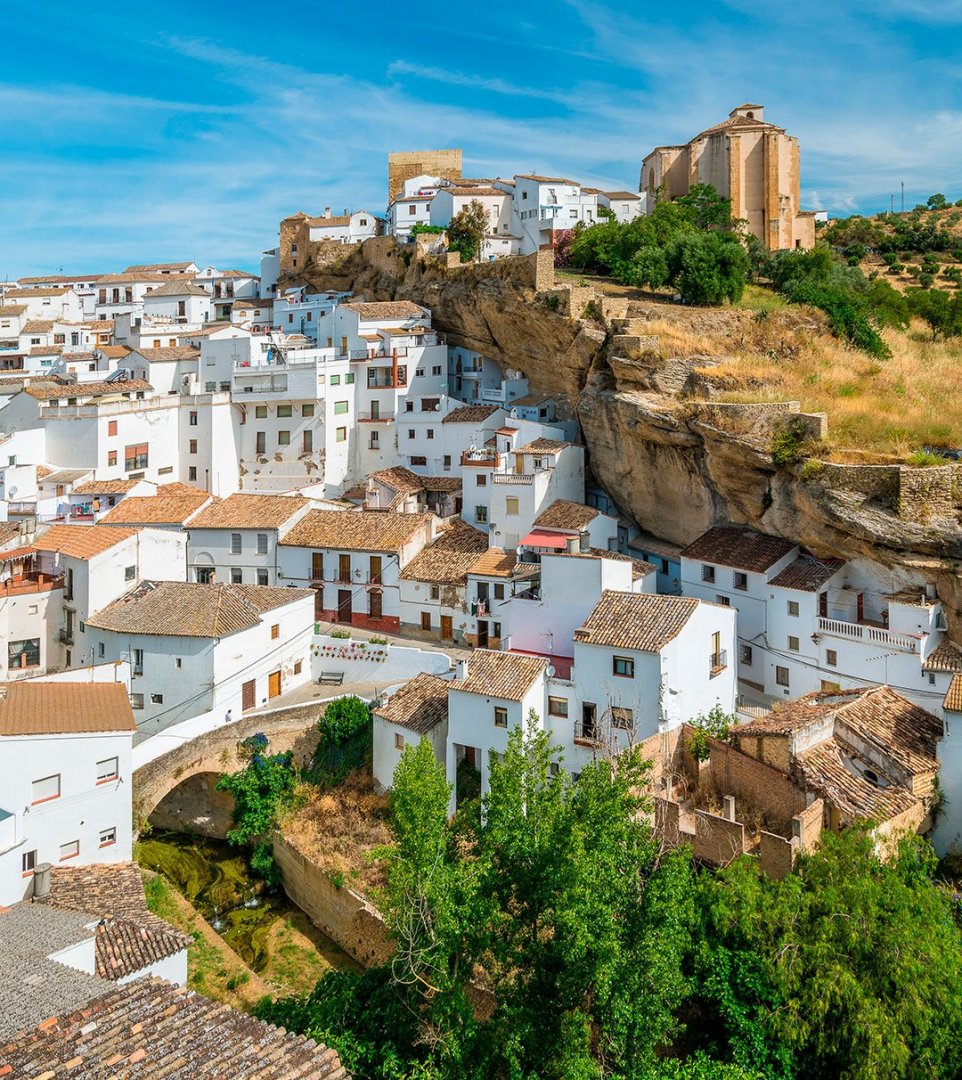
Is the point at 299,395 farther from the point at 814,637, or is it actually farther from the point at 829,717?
the point at 829,717

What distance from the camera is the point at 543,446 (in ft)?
105

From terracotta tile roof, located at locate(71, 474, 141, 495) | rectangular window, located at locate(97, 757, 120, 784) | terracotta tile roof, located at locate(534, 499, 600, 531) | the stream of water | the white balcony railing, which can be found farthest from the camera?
terracotta tile roof, located at locate(71, 474, 141, 495)

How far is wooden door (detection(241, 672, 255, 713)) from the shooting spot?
84.0 ft

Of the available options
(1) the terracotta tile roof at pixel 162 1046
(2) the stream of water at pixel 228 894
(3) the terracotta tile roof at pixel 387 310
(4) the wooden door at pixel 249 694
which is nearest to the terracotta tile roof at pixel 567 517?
(4) the wooden door at pixel 249 694

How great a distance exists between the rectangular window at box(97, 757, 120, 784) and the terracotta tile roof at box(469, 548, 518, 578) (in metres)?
11.4

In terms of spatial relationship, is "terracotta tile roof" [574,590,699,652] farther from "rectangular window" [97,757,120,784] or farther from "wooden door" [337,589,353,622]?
"rectangular window" [97,757,120,784]

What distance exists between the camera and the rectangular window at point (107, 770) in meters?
19.3

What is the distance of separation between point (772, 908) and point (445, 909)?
545cm

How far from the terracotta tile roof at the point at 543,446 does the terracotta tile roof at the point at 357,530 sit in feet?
12.4

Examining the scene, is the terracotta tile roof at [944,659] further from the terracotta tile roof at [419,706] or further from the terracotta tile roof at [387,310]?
the terracotta tile roof at [387,310]

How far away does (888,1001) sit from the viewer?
13961mm

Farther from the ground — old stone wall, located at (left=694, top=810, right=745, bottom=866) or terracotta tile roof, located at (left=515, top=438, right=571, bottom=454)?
terracotta tile roof, located at (left=515, top=438, right=571, bottom=454)

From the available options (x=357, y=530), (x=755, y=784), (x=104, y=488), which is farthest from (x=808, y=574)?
(x=104, y=488)

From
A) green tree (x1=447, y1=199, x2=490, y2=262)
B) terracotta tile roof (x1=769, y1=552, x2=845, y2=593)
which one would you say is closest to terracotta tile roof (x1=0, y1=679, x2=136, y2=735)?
terracotta tile roof (x1=769, y1=552, x2=845, y2=593)
